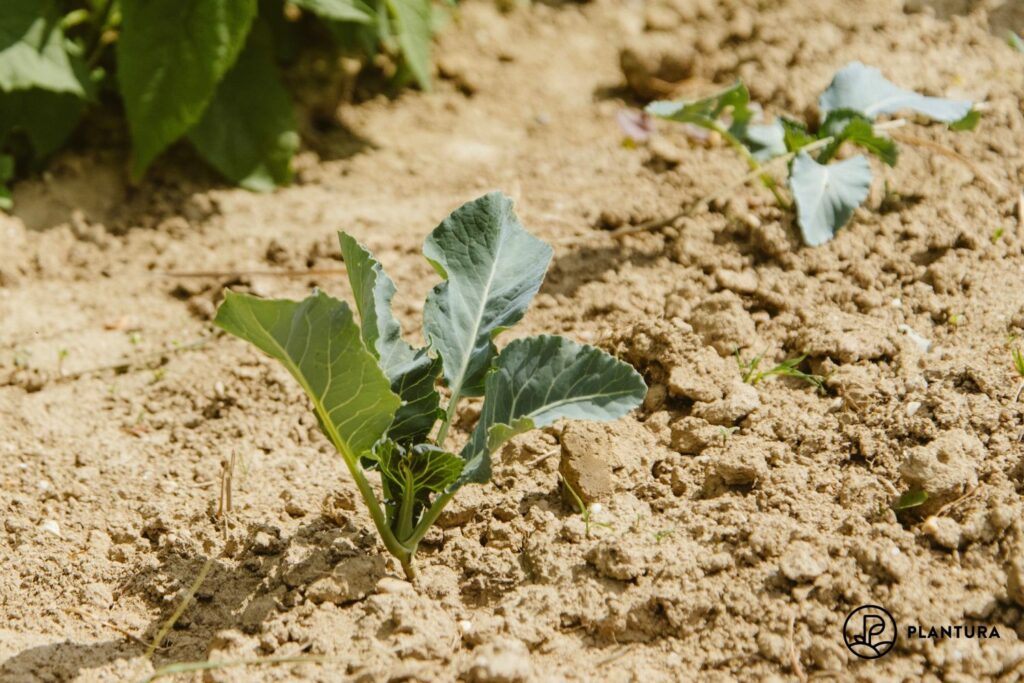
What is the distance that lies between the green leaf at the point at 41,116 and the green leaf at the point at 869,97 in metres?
2.28

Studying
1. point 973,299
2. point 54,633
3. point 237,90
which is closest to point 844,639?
point 973,299

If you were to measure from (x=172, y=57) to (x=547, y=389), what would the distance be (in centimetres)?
167

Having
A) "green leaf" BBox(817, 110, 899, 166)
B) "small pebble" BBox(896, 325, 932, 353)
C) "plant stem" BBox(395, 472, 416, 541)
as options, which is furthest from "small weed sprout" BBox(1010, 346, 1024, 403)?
"plant stem" BBox(395, 472, 416, 541)

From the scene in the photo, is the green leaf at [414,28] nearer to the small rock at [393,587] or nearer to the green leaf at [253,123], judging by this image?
the green leaf at [253,123]

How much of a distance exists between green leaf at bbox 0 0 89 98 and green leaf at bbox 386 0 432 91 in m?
0.96

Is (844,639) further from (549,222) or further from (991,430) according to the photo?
(549,222)

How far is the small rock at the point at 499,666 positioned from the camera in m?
1.77

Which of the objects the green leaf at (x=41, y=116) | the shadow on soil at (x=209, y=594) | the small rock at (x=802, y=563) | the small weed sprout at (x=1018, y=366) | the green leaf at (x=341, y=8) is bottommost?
the shadow on soil at (x=209, y=594)

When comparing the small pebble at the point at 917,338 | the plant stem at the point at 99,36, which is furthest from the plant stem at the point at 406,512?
the plant stem at the point at 99,36

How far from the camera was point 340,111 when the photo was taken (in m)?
3.81

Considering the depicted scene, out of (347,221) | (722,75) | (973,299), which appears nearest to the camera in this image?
(973,299)

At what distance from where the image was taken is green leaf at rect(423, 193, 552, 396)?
211cm

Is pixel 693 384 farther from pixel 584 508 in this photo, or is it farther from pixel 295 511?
pixel 295 511

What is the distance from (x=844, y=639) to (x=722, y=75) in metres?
2.46
